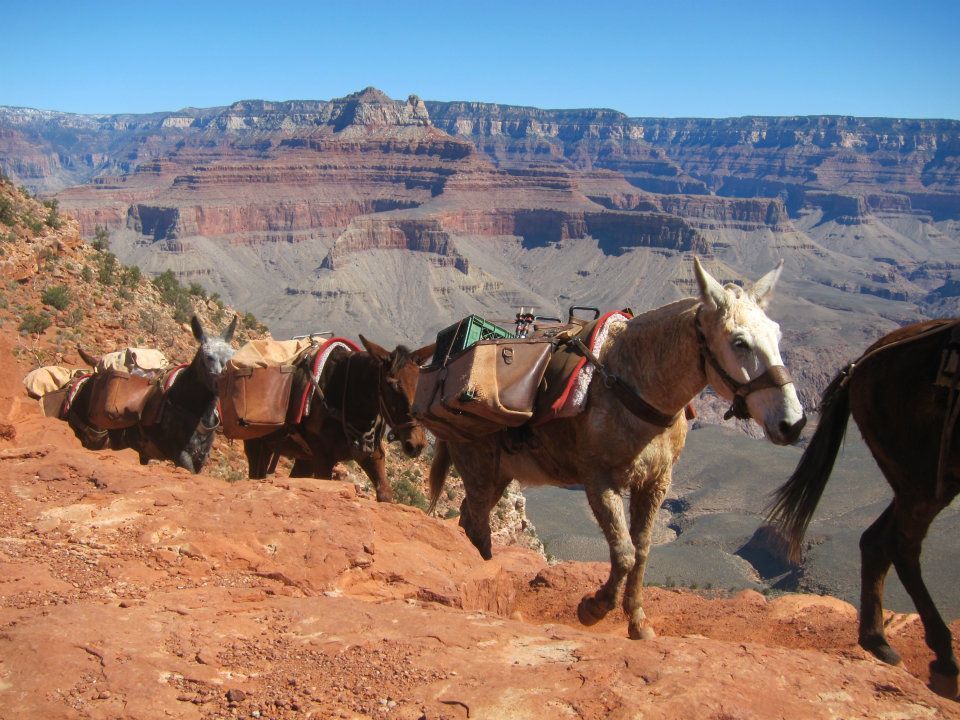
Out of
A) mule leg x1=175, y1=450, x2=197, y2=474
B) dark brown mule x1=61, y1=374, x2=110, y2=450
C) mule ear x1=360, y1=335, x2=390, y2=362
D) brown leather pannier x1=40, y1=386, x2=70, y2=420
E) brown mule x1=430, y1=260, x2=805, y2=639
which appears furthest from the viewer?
brown leather pannier x1=40, y1=386, x2=70, y2=420

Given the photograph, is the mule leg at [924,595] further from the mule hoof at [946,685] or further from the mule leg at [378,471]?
the mule leg at [378,471]

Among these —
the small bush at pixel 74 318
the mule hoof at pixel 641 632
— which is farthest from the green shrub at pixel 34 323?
the mule hoof at pixel 641 632

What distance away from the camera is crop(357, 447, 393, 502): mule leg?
9148mm

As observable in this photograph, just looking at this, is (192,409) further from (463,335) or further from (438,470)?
(463,335)

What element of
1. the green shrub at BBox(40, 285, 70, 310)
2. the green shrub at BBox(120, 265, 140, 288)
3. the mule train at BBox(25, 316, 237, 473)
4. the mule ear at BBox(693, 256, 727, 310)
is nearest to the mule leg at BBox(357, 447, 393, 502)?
the mule train at BBox(25, 316, 237, 473)

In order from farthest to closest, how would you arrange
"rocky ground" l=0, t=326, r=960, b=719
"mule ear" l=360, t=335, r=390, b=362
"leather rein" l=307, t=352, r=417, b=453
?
"leather rein" l=307, t=352, r=417, b=453
"mule ear" l=360, t=335, r=390, b=362
"rocky ground" l=0, t=326, r=960, b=719

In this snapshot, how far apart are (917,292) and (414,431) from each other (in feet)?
558

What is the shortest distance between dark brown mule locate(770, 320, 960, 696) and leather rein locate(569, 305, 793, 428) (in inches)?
49.0

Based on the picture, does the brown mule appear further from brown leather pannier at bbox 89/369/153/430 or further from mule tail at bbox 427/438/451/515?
brown leather pannier at bbox 89/369/153/430

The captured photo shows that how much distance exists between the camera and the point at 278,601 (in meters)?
5.36

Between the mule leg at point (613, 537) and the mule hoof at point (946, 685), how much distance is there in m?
2.06

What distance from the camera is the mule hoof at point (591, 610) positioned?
19.0ft

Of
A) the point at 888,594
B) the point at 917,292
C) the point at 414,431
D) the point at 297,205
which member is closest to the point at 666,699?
the point at 414,431

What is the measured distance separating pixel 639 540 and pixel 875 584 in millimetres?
1664
